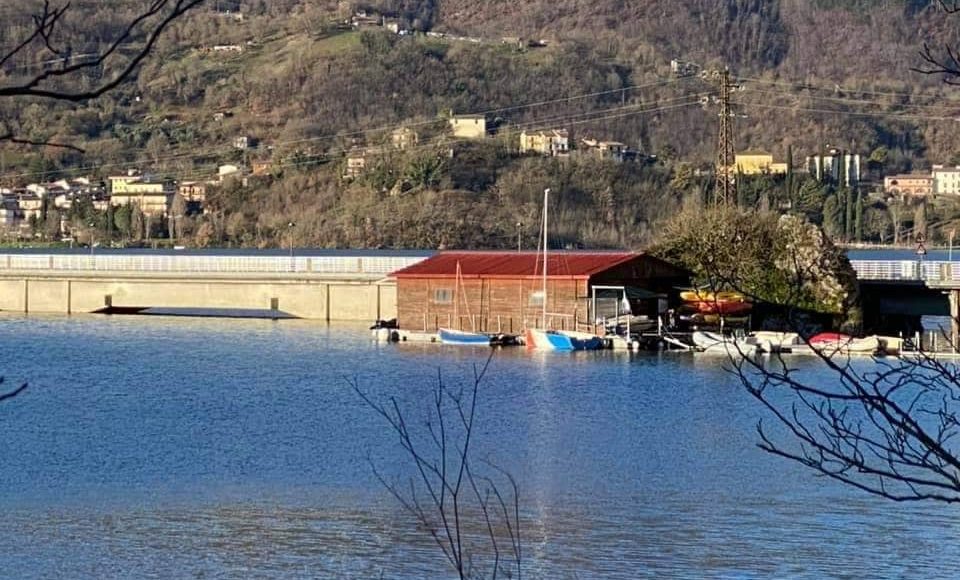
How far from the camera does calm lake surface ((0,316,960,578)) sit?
759 inches

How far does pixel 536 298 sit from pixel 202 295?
61.4ft

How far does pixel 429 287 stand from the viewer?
51656 millimetres

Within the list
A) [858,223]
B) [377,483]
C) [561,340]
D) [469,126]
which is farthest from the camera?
[469,126]

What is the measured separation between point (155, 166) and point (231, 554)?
15709 cm

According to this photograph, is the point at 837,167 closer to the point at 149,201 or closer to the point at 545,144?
the point at 545,144

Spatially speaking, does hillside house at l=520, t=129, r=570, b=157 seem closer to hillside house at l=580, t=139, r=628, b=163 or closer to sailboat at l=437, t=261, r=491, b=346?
hillside house at l=580, t=139, r=628, b=163

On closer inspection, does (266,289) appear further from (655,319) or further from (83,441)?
(83,441)

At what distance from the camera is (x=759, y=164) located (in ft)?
547

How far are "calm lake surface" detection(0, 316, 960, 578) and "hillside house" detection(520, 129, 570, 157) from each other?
124 metres

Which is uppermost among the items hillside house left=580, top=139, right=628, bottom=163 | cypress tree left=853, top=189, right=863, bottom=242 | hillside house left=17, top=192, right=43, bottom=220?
hillside house left=580, top=139, right=628, bottom=163

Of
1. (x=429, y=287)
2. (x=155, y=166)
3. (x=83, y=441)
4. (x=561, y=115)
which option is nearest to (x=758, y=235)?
(x=429, y=287)

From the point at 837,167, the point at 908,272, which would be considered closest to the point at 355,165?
the point at 837,167

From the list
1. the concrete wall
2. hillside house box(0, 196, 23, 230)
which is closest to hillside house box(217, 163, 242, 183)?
hillside house box(0, 196, 23, 230)

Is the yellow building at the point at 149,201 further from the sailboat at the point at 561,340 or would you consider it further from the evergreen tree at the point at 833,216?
the sailboat at the point at 561,340
